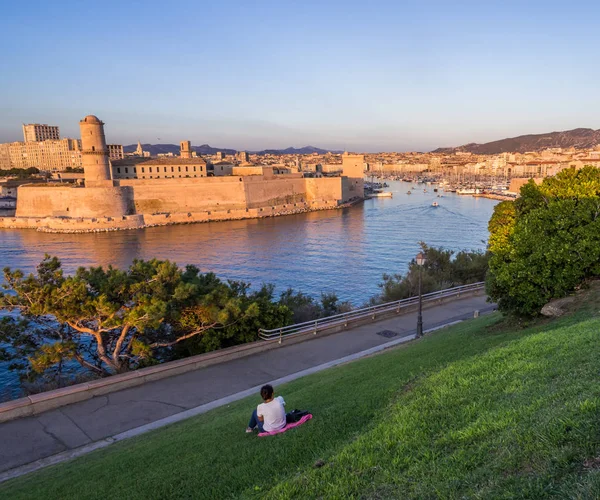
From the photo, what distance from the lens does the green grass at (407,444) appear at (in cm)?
264

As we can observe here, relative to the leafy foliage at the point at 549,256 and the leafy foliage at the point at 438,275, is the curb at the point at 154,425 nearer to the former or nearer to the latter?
the leafy foliage at the point at 549,256

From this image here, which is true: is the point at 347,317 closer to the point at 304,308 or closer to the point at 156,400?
the point at 304,308

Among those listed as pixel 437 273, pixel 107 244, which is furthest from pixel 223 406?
pixel 107 244

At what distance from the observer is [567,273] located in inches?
306

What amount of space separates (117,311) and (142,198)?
48485 mm

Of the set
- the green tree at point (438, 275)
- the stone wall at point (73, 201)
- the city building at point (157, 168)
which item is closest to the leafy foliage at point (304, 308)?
the green tree at point (438, 275)

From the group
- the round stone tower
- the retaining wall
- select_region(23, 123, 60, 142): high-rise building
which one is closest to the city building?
the round stone tower

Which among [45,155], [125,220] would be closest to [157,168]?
[125,220]

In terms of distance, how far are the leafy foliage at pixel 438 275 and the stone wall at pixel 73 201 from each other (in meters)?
41.8

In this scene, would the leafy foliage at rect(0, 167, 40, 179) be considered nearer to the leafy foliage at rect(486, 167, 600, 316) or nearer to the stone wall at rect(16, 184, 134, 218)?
the stone wall at rect(16, 184, 134, 218)

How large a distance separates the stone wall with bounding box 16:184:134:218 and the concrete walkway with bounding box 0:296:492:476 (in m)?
47.5

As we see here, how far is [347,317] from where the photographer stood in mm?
13234

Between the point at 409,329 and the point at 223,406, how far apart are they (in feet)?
20.1

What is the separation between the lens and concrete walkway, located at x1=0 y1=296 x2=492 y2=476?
21.5 ft
